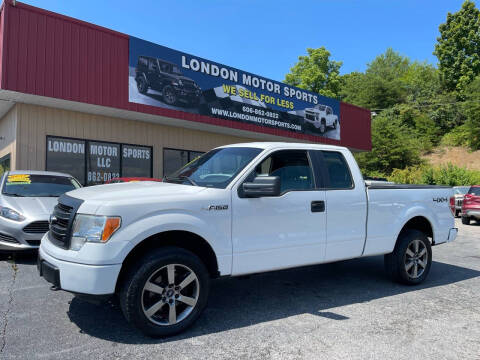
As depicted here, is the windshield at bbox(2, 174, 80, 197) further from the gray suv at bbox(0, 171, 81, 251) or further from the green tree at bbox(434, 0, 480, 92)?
the green tree at bbox(434, 0, 480, 92)

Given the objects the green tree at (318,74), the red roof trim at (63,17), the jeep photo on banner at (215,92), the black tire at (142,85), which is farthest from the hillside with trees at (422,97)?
the red roof trim at (63,17)

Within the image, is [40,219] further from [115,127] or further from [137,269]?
[115,127]

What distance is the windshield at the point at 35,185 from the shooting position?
7.27 metres

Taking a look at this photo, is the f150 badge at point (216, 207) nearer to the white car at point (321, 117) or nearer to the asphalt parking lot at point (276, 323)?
the asphalt parking lot at point (276, 323)

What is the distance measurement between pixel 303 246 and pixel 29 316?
2.97 meters

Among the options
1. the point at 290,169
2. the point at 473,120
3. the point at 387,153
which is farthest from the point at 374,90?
the point at 290,169

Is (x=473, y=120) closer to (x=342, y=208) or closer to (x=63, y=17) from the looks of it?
(x=63, y=17)

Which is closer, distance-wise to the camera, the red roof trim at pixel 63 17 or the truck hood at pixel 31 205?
the truck hood at pixel 31 205

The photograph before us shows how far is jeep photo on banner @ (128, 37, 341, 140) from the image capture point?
1306 centimetres

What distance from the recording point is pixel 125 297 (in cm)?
330

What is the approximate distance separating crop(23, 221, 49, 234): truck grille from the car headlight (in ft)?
10.8

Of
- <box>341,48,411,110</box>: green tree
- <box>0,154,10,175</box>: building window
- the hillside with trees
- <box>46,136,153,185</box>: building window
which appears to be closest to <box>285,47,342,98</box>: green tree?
the hillside with trees

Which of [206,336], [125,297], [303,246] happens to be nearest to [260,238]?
[303,246]

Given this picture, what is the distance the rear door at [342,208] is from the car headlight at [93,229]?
8.03 ft
